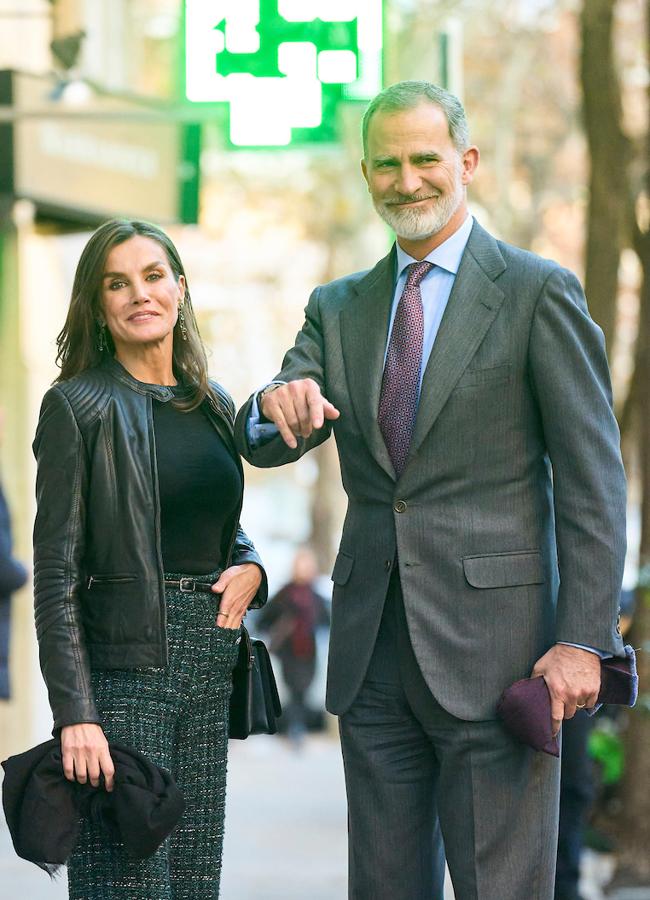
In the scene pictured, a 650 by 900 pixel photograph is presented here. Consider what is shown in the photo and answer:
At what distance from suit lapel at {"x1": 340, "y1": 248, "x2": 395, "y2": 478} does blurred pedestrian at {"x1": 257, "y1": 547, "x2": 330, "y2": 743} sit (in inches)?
525

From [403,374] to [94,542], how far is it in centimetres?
86

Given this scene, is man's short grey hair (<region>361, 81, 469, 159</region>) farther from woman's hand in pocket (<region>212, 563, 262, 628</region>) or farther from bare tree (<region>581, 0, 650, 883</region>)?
bare tree (<region>581, 0, 650, 883</region>)

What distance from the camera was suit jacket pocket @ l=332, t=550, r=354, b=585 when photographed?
4.37m

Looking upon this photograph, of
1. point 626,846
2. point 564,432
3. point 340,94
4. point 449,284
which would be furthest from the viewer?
point 626,846

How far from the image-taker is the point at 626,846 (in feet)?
28.8

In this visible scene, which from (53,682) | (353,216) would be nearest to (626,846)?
(53,682)

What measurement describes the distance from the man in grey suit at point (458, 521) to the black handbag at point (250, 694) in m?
0.28

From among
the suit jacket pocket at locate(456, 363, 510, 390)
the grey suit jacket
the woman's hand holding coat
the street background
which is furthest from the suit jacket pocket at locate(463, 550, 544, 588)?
the street background

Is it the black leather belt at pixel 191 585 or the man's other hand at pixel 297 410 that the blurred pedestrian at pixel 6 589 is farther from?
the man's other hand at pixel 297 410

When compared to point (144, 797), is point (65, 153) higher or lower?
higher

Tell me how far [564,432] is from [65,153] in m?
7.62

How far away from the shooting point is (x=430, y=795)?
432 cm

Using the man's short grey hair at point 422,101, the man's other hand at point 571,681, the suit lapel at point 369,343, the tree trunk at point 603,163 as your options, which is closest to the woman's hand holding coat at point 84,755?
the suit lapel at point 369,343

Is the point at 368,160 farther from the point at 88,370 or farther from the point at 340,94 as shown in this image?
the point at 340,94
